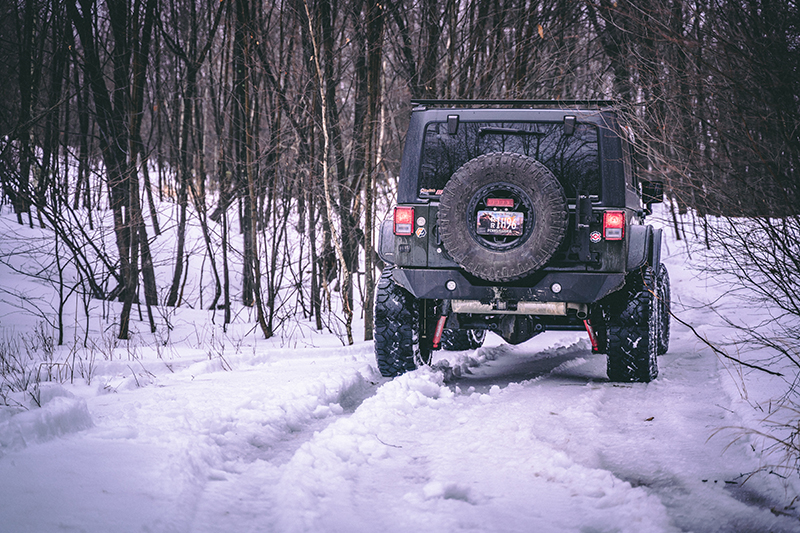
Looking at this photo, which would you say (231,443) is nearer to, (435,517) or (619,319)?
(435,517)

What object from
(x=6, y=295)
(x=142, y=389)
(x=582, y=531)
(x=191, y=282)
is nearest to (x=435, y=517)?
(x=582, y=531)

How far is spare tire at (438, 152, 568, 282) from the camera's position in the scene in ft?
14.6

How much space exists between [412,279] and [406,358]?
2.53 feet

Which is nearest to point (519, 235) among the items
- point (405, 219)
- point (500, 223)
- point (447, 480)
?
point (500, 223)

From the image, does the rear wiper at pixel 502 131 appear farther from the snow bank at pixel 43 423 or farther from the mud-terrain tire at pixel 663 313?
the snow bank at pixel 43 423

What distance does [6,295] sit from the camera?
32.7ft

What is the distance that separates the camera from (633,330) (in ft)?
16.7

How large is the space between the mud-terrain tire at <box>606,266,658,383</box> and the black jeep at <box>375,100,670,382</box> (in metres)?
0.01

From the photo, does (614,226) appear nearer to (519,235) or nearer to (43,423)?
(519,235)

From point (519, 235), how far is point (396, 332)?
1474 mm

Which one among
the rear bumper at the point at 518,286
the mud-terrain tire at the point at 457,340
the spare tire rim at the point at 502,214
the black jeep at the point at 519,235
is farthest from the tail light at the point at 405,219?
the mud-terrain tire at the point at 457,340

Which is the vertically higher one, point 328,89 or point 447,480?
point 328,89

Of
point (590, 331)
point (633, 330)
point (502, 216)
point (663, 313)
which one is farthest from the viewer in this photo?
point (663, 313)

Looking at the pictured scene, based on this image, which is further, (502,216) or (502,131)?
(502,131)
